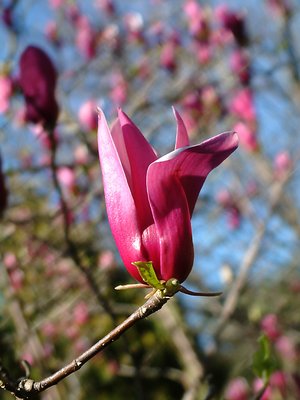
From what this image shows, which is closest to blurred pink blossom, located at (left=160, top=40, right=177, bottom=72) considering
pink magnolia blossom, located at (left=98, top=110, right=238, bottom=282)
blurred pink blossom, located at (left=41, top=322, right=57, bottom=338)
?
blurred pink blossom, located at (left=41, top=322, right=57, bottom=338)

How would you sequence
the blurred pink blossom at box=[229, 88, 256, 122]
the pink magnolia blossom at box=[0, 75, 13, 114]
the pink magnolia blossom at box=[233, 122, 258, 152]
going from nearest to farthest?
the pink magnolia blossom at box=[0, 75, 13, 114] → the blurred pink blossom at box=[229, 88, 256, 122] → the pink magnolia blossom at box=[233, 122, 258, 152]

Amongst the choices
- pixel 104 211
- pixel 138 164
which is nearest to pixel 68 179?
pixel 104 211

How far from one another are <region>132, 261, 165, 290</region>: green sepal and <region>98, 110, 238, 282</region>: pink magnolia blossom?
2 cm

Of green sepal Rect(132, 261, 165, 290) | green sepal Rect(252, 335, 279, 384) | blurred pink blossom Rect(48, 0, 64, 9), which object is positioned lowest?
green sepal Rect(252, 335, 279, 384)

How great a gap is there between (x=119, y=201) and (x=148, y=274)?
0.09 m

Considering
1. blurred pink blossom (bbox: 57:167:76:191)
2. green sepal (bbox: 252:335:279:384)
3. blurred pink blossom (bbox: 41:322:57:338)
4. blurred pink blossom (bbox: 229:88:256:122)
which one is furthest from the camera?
blurred pink blossom (bbox: 41:322:57:338)


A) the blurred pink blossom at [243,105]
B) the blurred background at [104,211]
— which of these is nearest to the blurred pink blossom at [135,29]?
the blurred background at [104,211]

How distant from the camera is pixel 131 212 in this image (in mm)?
637

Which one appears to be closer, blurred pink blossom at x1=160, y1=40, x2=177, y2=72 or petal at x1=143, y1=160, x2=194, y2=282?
petal at x1=143, y1=160, x2=194, y2=282

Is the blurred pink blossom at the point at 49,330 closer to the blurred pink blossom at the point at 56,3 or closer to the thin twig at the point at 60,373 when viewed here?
the blurred pink blossom at the point at 56,3

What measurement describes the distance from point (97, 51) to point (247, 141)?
1369mm

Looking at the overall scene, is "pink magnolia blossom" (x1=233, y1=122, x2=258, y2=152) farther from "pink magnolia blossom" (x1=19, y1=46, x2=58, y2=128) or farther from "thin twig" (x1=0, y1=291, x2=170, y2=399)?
"thin twig" (x1=0, y1=291, x2=170, y2=399)

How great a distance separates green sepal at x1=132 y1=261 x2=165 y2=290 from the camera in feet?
2.04

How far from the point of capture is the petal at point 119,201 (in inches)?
24.5
